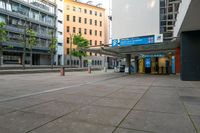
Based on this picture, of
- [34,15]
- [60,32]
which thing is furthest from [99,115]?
[60,32]

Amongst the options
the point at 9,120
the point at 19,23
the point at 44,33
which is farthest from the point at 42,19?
the point at 9,120

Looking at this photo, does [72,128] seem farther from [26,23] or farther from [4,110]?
[26,23]

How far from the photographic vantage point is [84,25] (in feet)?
216

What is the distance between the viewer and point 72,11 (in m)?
62.8

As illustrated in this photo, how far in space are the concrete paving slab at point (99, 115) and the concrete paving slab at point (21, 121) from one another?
63 centimetres

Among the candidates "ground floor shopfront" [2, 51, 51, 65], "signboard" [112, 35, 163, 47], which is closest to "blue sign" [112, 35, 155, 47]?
"signboard" [112, 35, 163, 47]

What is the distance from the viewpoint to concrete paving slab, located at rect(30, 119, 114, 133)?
3906mm

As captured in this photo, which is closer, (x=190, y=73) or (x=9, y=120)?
(x=9, y=120)

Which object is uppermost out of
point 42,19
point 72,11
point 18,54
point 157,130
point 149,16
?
point 72,11

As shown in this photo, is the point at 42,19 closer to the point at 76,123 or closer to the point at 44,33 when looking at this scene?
the point at 44,33

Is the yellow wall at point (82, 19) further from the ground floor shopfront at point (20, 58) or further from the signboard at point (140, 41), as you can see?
the signboard at point (140, 41)

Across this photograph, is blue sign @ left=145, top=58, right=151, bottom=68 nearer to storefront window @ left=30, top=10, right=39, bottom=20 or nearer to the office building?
storefront window @ left=30, top=10, right=39, bottom=20

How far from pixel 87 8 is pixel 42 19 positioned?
2134 cm

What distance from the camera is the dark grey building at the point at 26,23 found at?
4062 cm
